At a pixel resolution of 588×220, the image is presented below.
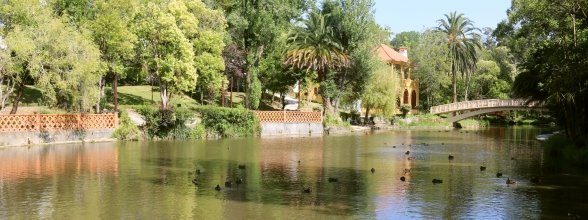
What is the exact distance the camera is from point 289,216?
15305 mm

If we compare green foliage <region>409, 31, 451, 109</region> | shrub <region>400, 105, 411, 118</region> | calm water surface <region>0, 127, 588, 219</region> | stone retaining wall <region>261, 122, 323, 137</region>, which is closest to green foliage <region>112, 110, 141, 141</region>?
calm water surface <region>0, 127, 588, 219</region>

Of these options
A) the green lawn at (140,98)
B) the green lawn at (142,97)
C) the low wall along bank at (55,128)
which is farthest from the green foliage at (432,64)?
the low wall along bank at (55,128)

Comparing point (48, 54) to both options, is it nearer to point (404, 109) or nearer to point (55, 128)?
point (55, 128)

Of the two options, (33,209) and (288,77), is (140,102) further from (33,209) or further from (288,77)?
(33,209)

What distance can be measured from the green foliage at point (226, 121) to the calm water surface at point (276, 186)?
1333cm

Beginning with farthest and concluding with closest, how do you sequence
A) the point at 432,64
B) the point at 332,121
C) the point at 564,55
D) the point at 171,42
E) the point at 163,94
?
1. the point at 432,64
2. the point at 332,121
3. the point at 163,94
4. the point at 171,42
5. the point at 564,55

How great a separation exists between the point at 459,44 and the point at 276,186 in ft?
214

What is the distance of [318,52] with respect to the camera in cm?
5844

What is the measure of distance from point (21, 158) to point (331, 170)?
15.0 meters

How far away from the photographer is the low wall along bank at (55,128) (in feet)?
118

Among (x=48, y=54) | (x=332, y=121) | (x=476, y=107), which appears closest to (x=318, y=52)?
(x=332, y=121)

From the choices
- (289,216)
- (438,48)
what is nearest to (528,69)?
(289,216)

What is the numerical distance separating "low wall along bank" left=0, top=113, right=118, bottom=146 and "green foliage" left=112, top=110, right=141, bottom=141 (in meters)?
0.44

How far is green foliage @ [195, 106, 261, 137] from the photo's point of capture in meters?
47.2
